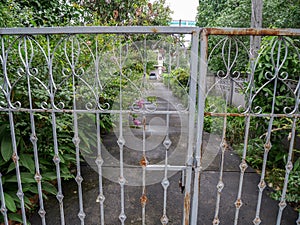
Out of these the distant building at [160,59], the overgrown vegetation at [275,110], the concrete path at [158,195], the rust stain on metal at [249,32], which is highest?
the rust stain on metal at [249,32]

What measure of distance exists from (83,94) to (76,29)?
1.09 meters

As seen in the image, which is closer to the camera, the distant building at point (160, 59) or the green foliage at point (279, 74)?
the distant building at point (160, 59)

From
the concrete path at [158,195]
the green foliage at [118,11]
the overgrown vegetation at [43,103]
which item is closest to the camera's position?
the overgrown vegetation at [43,103]

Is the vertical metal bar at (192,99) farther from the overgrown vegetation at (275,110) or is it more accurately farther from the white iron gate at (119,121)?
the overgrown vegetation at (275,110)

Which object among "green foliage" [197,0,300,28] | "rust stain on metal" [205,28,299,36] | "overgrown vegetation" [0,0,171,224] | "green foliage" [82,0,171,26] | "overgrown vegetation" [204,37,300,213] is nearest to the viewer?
"rust stain on metal" [205,28,299,36]

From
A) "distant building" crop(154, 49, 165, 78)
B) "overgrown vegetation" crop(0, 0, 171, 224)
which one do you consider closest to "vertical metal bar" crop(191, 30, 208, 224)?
"distant building" crop(154, 49, 165, 78)

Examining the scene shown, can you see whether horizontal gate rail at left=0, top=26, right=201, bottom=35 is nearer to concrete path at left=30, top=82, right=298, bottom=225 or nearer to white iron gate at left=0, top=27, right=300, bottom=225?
white iron gate at left=0, top=27, right=300, bottom=225

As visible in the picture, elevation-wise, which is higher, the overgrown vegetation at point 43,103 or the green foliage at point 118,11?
the green foliage at point 118,11

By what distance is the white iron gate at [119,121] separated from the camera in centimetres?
127

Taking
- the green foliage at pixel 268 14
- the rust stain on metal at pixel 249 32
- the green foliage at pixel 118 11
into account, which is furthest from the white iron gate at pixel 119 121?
the green foliage at pixel 268 14

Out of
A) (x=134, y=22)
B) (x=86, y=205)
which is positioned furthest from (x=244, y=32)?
(x=134, y=22)

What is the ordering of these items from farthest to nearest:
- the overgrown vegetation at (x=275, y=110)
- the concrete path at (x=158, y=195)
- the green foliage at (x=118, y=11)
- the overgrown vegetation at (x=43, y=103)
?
the green foliage at (x=118, y=11)
the overgrown vegetation at (x=275, y=110)
the concrete path at (x=158, y=195)
the overgrown vegetation at (x=43, y=103)

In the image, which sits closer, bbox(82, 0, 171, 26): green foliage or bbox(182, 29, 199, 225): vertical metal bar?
bbox(182, 29, 199, 225): vertical metal bar

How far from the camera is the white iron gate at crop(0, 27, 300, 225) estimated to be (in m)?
1.27
